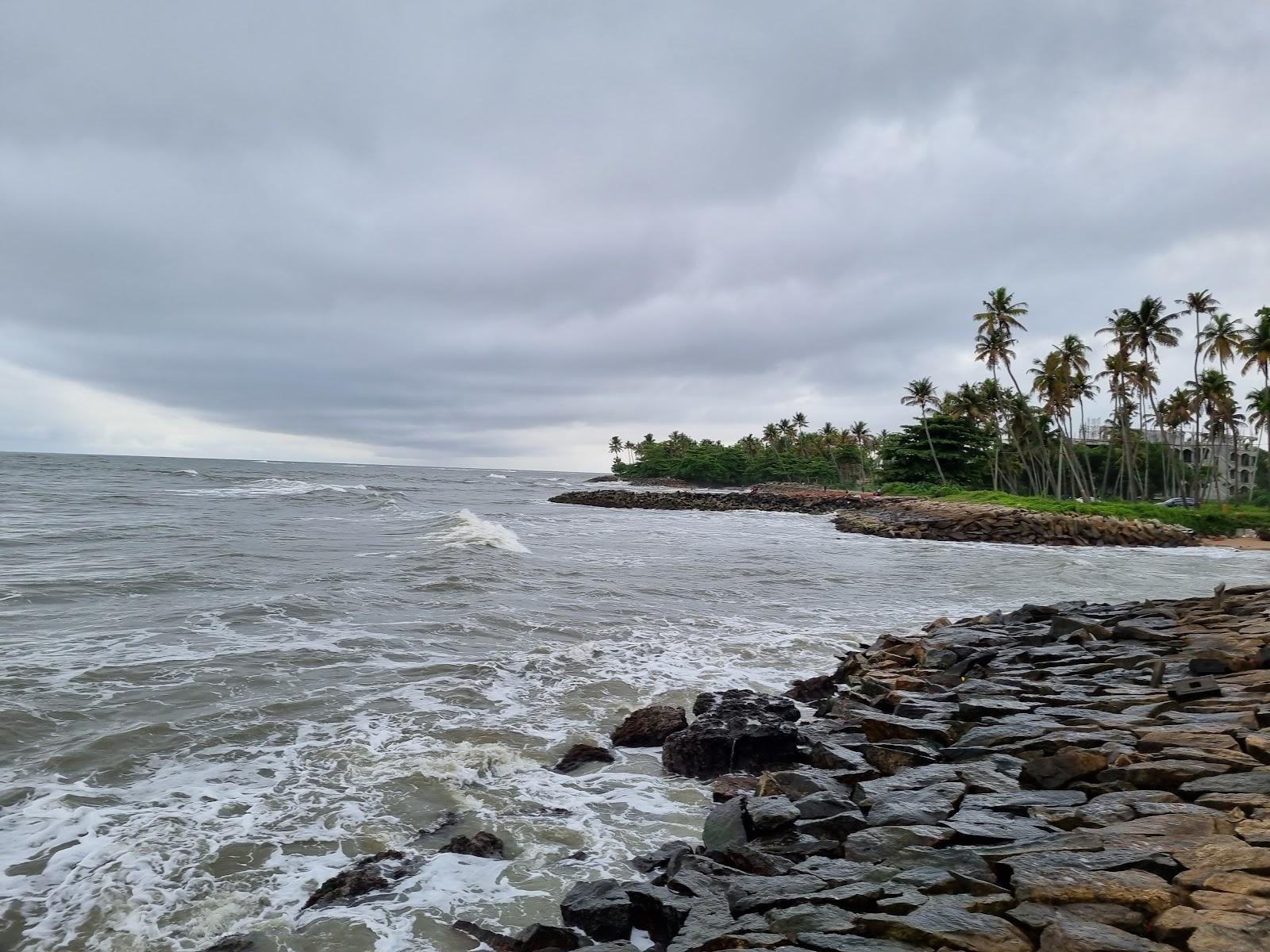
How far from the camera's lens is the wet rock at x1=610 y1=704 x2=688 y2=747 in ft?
22.4

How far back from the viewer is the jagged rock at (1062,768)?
4.68 meters

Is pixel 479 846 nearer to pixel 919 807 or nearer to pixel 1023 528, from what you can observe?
pixel 919 807

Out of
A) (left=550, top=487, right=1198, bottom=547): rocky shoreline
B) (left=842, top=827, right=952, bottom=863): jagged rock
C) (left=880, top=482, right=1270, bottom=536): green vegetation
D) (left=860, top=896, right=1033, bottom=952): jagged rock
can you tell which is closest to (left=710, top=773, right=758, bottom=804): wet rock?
(left=842, top=827, right=952, bottom=863): jagged rock

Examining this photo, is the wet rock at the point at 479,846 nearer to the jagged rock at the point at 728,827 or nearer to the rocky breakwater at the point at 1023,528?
the jagged rock at the point at 728,827

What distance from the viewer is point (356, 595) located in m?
13.5

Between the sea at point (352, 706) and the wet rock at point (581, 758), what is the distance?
0.50ft

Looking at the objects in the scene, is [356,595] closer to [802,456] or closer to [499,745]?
[499,745]

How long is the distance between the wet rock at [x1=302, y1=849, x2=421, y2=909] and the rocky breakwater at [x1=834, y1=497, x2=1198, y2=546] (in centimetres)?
3090

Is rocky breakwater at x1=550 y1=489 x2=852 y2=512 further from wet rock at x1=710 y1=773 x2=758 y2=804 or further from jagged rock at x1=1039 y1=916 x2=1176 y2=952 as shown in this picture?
jagged rock at x1=1039 y1=916 x2=1176 y2=952

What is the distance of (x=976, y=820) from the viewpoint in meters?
4.19

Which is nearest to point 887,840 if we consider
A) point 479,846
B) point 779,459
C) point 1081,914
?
point 1081,914

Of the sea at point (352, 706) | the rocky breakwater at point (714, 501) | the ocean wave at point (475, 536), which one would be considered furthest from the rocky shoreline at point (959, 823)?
the rocky breakwater at point (714, 501)

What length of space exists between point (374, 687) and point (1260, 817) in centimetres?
757

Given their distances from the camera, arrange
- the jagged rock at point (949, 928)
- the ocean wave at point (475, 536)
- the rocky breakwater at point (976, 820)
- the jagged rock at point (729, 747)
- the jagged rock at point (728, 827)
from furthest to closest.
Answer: the ocean wave at point (475, 536)
the jagged rock at point (729, 747)
the jagged rock at point (728, 827)
the rocky breakwater at point (976, 820)
the jagged rock at point (949, 928)
